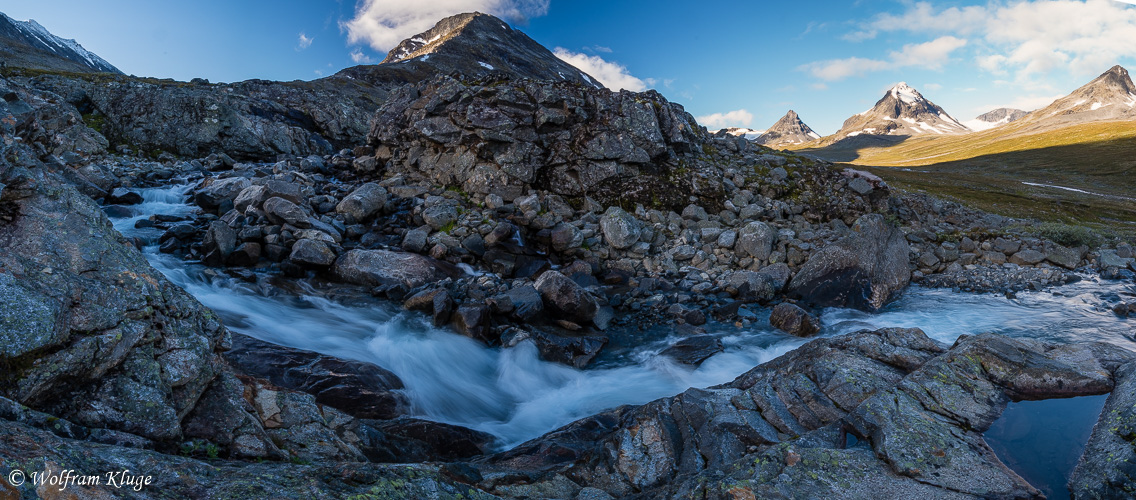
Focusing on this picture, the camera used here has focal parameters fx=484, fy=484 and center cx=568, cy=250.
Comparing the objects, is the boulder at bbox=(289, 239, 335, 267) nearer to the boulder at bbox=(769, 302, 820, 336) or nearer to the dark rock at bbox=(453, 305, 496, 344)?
the dark rock at bbox=(453, 305, 496, 344)

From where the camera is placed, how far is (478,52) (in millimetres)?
109812

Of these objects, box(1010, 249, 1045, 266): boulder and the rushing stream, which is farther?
box(1010, 249, 1045, 266): boulder

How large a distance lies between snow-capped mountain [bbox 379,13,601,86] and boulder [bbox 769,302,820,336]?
8400 cm

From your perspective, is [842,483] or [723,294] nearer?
[842,483]

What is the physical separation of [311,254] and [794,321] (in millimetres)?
16389

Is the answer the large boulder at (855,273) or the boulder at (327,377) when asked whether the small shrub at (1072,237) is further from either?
the boulder at (327,377)

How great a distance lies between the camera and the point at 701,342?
568 inches

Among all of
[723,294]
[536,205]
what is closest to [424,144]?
[536,205]

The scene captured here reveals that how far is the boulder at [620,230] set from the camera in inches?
809

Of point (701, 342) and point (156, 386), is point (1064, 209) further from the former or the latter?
point (156, 386)

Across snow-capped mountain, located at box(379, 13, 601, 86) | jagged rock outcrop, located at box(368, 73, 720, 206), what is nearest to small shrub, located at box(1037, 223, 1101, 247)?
jagged rock outcrop, located at box(368, 73, 720, 206)

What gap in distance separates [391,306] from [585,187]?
36.6 ft

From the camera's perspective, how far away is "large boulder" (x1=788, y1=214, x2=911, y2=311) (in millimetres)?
17375

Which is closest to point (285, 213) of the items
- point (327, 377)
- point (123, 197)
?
point (123, 197)
